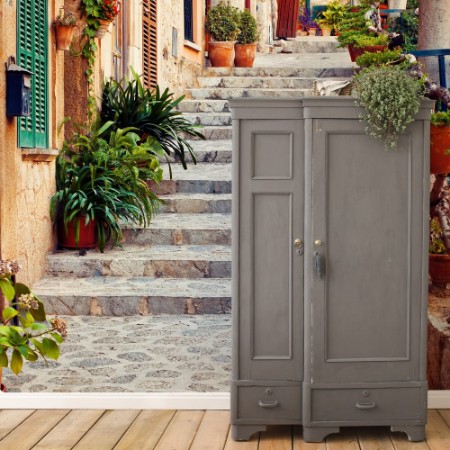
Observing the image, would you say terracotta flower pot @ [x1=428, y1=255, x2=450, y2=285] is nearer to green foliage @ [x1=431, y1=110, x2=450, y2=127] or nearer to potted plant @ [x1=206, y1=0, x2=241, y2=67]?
green foliage @ [x1=431, y1=110, x2=450, y2=127]

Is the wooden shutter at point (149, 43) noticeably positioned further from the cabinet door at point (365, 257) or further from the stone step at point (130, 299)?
the cabinet door at point (365, 257)

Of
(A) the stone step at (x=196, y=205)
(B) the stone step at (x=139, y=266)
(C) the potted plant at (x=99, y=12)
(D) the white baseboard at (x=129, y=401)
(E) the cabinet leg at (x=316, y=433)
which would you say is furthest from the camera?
(A) the stone step at (x=196, y=205)

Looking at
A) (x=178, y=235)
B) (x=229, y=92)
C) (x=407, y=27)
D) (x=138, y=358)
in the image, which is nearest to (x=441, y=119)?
(x=138, y=358)

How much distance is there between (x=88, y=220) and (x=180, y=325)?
1167 millimetres

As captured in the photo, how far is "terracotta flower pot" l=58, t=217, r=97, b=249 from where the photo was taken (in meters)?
6.60

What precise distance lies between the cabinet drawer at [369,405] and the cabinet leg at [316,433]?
33mm

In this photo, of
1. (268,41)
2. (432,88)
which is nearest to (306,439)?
(432,88)

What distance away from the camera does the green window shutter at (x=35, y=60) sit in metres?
5.80

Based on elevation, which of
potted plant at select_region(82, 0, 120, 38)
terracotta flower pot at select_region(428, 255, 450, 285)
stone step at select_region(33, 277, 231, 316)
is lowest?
stone step at select_region(33, 277, 231, 316)

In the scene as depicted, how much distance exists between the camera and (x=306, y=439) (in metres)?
3.56

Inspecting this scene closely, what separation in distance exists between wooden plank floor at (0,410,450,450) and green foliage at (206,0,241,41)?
28.0ft

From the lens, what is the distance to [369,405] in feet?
11.7

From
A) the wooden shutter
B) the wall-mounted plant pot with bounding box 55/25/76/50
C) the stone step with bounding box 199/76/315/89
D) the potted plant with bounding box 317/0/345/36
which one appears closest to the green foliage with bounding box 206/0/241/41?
the stone step with bounding box 199/76/315/89

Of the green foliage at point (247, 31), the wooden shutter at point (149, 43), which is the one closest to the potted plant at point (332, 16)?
the green foliage at point (247, 31)
